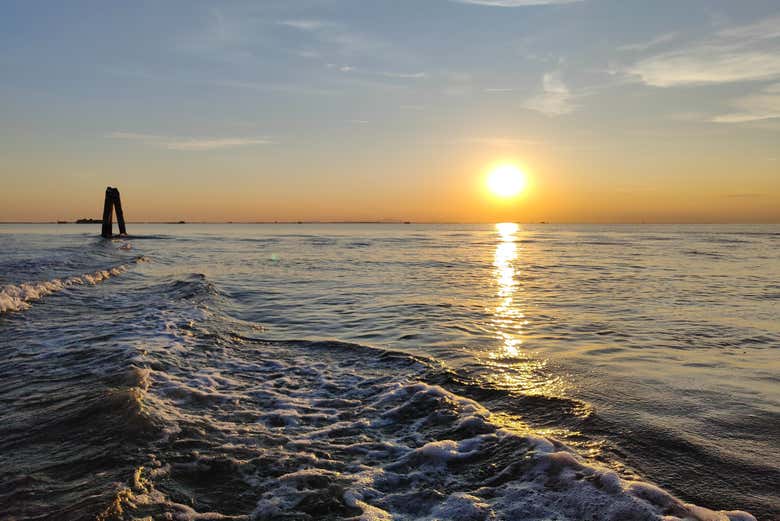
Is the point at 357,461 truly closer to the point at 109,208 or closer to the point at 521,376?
the point at 521,376

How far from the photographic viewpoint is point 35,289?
13.2 meters

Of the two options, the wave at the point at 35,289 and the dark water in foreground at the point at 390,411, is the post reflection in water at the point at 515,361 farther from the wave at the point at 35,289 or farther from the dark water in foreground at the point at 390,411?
the wave at the point at 35,289

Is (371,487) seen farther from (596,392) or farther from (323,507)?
(596,392)

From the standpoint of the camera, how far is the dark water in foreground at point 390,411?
3.48 meters

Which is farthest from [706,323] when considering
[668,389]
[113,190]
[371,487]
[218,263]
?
[113,190]

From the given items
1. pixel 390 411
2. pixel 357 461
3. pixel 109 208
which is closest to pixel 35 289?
pixel 390 411

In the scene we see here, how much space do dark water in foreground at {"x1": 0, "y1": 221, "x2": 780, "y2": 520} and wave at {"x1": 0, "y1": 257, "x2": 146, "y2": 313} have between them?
0.54 feet

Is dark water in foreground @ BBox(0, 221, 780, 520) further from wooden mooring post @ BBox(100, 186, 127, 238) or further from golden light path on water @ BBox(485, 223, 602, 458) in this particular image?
wooden mooring post @ BBox(100, 186, 127, 238)

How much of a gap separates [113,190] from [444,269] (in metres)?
40.3

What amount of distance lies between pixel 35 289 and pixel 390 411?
42.2ft

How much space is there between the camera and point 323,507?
135 inches

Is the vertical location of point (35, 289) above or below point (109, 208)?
below

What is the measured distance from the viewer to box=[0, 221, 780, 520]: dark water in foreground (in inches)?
137

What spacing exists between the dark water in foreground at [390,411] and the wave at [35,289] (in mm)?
164
